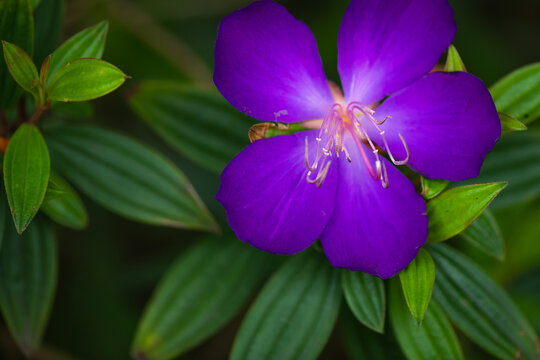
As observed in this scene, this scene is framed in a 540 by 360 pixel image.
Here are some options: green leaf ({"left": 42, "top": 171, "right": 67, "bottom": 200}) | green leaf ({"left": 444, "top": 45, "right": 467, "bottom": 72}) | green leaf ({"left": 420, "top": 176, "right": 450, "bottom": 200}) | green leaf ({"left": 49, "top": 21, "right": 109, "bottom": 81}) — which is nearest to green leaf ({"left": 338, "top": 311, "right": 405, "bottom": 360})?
green leaf ({"left": 420, "top": 176, "right": 450, "bottom": 200})

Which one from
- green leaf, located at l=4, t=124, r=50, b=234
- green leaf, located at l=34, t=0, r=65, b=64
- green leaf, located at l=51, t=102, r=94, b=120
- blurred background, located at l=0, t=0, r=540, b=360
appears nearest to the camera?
green leaf, located at l=4, t=124, r=50, b=234

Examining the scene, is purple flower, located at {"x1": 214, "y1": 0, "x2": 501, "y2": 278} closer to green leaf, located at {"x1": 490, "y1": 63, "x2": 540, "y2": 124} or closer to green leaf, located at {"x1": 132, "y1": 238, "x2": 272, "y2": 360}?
green leaf, located at {"x1": 490, "y1": 63, "x2": 540, "y2": 124}

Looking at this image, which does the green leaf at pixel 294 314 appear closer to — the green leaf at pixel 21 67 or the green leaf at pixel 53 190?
the green leaf at pixel 53 190

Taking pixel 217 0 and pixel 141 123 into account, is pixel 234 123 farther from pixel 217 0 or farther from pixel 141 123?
pixel 217 0

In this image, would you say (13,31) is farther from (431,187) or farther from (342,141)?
(431,187)

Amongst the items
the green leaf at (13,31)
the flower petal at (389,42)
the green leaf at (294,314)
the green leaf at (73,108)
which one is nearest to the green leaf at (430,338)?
the green leaf at (294,314)

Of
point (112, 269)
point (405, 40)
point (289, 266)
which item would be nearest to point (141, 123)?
point (112, 269)

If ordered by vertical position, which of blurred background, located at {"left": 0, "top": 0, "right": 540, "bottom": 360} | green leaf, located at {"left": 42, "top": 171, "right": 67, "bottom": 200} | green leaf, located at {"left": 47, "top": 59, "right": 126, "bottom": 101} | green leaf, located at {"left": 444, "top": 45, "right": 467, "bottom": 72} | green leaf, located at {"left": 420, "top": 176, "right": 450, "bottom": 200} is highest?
green leaf, located at {"left": 444, "top": 45, "right": 467, "bottom": 72}

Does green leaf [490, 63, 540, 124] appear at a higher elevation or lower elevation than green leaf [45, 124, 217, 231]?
higher
